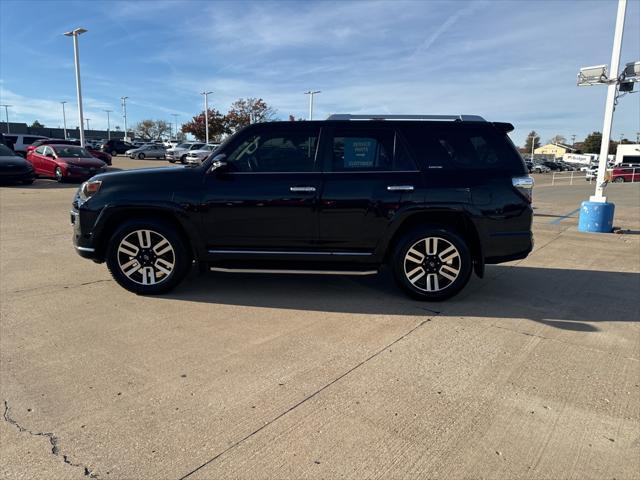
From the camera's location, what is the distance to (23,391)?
118 inches

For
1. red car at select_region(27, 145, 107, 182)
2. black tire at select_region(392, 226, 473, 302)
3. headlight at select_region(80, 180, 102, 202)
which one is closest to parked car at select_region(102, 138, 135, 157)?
red car at select_region(27, 145, 107, 182)

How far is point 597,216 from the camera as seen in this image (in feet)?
30.8

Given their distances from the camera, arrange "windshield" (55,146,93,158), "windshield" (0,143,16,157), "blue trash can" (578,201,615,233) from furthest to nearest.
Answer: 1. "windshield" (55,146,93,158)
2. "windshield" (0,143,16,157)
3. "blue trash can" (578,201,615,233)

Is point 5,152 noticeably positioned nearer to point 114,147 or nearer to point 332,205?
point 332,205

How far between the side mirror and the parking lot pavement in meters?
1.37

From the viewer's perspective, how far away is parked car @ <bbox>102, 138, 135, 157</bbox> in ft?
150

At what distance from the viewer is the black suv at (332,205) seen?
464cm

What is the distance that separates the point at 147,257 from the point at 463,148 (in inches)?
140

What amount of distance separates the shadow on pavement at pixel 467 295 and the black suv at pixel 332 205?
0.32 m

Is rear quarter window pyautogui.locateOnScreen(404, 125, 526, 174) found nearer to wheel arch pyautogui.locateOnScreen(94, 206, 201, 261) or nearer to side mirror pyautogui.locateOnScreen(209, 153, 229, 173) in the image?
side mirror pyautogui.locateOnScreen(209, 153, 229, 173)

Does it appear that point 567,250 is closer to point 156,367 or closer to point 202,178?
point 202,178

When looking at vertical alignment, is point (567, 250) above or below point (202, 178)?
below

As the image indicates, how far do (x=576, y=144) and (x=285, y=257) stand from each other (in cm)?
17297

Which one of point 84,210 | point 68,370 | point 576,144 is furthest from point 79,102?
point 576,144
